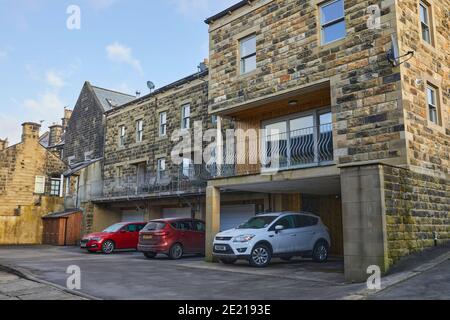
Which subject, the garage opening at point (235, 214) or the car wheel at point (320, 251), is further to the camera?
the garage opening at point (235, 214)

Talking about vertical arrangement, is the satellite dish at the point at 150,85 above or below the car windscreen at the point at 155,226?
above

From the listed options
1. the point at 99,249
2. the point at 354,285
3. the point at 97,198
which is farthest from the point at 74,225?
the point at 354,285

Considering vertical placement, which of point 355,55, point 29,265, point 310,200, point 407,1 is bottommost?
point 29,265

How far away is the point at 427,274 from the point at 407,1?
26.0 ft

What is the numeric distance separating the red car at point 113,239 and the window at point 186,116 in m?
5.68

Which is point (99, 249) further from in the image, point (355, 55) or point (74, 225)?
point (355, 55)

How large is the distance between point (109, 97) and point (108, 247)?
16239 mm

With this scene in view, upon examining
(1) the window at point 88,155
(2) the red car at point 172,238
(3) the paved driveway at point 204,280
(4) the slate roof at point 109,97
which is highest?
(4) the slate roof at point 109,97

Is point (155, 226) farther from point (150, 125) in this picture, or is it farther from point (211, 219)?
point (150, 125)

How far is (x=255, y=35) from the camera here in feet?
51.4

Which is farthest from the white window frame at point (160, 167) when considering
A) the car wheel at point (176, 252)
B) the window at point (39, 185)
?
the window at point (39, 185)

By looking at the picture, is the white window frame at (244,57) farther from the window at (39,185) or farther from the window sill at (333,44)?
the window at (39,185)

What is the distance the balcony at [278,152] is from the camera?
14055mm

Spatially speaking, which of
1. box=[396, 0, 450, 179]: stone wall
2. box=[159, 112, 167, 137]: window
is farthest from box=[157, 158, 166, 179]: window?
box=[396, 0, 450, 179]: stone wall
